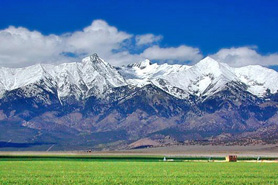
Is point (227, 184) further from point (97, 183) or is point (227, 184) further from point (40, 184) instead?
point (40, 184)

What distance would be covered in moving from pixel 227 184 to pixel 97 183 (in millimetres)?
12386

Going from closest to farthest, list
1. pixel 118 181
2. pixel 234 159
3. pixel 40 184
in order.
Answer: pixel 40 184 → pixel 118 181 → pixel 234 159

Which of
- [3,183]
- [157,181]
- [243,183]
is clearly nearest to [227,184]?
[243,183]

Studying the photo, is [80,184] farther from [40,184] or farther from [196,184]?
[196,184]

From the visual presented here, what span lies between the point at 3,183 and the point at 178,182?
1661cm

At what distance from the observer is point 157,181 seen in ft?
191

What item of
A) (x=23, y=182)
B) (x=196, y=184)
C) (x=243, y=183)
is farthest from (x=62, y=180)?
(x=243, y=183)

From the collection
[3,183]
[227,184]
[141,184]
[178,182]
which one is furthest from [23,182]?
[227,184]

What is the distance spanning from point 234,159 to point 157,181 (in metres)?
101

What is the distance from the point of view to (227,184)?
55.8 m

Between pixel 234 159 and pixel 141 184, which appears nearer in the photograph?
pixel 141 184

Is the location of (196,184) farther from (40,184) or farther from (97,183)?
(40,184)

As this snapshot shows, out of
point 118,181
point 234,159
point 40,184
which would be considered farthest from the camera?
point 234,159

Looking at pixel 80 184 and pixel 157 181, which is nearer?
pixel 80 184
